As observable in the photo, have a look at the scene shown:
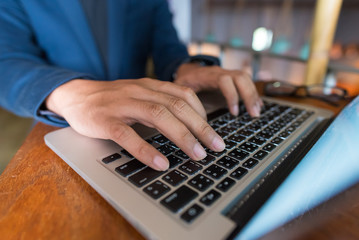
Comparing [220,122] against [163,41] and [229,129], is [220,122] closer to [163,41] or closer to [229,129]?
[229,129]

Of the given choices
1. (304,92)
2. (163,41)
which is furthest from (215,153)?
(163,41)

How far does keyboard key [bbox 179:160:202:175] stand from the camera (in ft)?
0.82

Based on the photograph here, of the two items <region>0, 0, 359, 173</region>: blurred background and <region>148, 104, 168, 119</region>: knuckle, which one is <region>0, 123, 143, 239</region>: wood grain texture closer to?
<region>148, 104, 168, 119</region>: knuckle

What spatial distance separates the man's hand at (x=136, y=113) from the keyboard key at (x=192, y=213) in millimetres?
66

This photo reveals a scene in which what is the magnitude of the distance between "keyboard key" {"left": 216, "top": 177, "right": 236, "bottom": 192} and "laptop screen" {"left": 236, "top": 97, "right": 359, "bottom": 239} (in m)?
0.04

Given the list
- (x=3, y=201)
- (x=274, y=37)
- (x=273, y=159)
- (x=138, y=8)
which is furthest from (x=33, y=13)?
(x=274, y=37)

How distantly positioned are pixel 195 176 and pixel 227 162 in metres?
0.05

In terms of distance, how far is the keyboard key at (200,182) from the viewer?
8.8 inches

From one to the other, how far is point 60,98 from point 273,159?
350 millimetres

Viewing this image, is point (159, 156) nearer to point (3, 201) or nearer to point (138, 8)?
point (3, 201)

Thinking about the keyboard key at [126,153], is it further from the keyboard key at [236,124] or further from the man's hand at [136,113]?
the keyboard key at [236,124]

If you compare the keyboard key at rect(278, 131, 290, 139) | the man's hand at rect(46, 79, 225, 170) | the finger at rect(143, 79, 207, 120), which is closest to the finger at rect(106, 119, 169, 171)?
the man's hand at rect(46, 79, 225, 170)

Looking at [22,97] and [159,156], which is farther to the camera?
[22,97]

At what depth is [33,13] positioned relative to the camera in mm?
584
